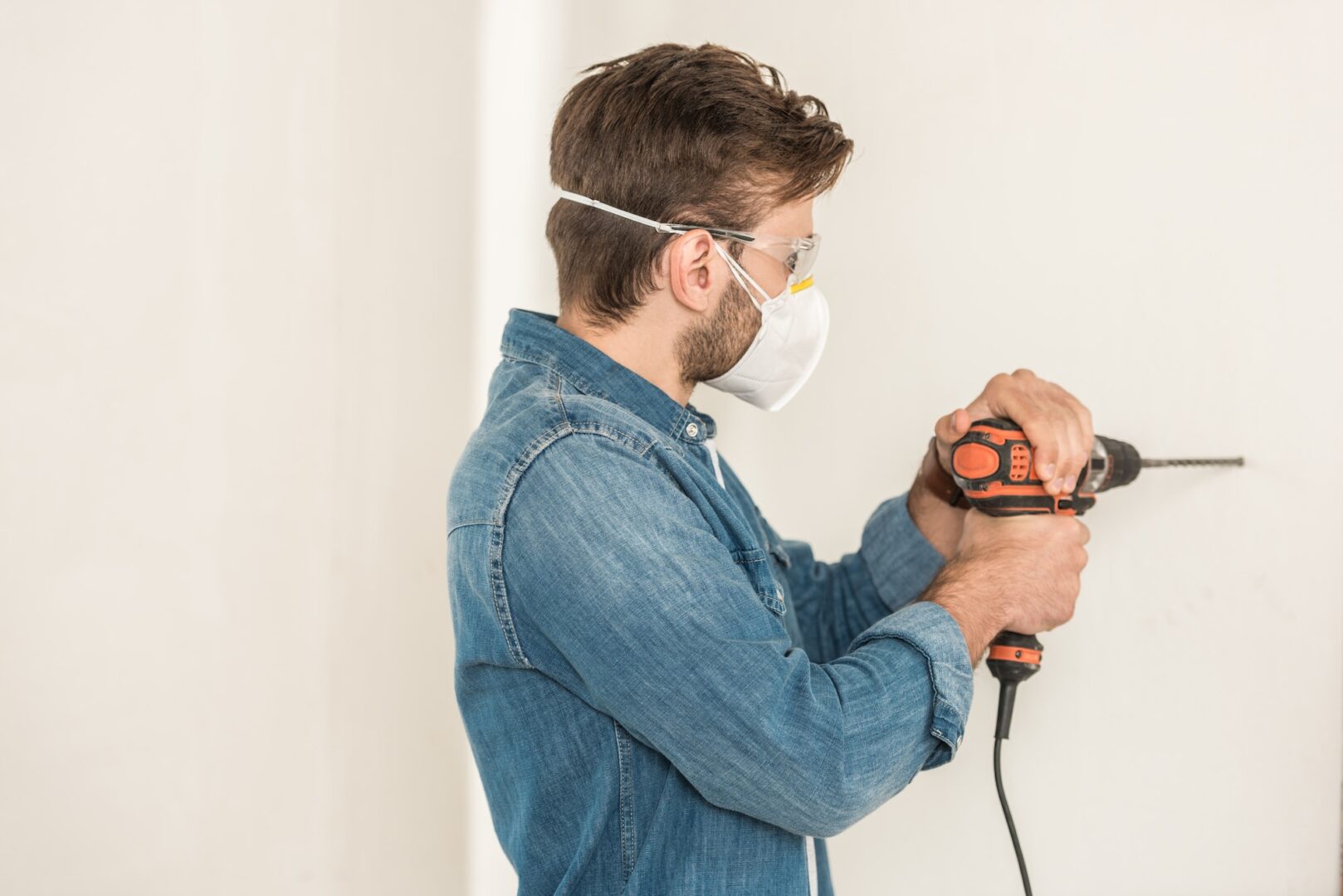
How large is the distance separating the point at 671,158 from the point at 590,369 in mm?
222

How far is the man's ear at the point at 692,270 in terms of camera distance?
1021 mm

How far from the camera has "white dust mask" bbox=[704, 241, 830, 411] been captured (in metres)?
1.11

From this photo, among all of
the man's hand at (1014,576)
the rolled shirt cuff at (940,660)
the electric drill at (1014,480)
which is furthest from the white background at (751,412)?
the rolled shirt cuff at (940,660)

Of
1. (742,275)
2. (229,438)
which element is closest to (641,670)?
(742,275)

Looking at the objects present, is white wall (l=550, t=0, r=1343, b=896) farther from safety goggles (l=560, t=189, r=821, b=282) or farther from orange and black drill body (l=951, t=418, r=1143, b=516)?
safety goggles (l=560, t=189, r=821, b=282)

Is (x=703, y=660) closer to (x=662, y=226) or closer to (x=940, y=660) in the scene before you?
(x=940, y=660)

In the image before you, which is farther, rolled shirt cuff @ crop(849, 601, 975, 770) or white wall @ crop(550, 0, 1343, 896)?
white wall @ crop(550, 0, 1343, 896)

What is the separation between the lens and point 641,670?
817mm

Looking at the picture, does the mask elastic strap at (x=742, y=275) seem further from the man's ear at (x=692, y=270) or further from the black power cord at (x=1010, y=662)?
the black power cord at (x=1010, y=662)

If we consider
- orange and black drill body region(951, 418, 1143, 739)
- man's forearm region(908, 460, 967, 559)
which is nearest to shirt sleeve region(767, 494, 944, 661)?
man's forearm region(908, 460, 967, 559)

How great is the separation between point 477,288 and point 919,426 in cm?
80

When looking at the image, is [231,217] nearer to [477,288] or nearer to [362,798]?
[477,288]

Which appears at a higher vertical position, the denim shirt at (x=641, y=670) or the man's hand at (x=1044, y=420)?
the man's hand at (x=1044, y=420)

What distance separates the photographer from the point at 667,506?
0.89 metres
